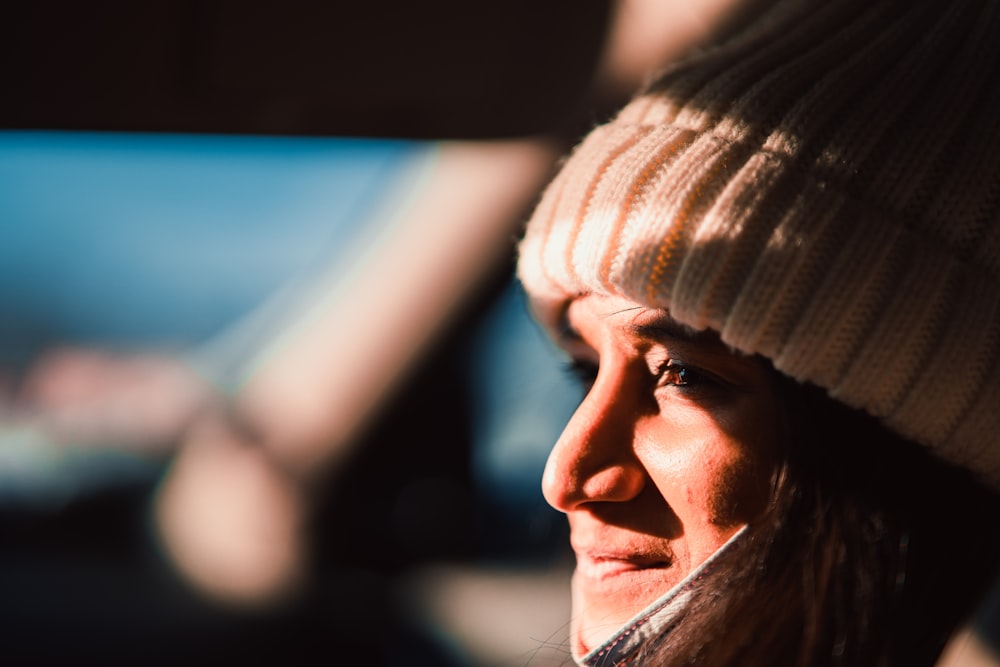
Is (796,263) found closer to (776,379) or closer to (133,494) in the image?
(776,379)

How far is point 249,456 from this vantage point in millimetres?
2270

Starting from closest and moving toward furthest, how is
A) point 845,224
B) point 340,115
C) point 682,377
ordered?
1. point 845,224
2. point 682,377
3. point 340,115

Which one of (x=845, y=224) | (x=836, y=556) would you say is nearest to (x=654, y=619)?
(x=836, y=556)

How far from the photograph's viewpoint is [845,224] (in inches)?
30.5

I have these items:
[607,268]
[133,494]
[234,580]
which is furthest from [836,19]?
[133,494]

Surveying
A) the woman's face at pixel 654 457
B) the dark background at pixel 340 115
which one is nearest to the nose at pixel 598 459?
the woman's face at pixel 654 457

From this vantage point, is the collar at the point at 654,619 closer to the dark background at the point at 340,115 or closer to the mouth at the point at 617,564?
the mouth at the point at 617,564

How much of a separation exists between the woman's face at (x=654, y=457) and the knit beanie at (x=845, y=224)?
2.6 inches

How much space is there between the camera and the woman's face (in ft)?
2.73

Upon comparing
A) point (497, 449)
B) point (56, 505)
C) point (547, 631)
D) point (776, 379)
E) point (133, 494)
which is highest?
point (776, 379)

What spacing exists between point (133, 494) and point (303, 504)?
0.62m

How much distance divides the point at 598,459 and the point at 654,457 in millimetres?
55

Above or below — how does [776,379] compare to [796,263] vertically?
below

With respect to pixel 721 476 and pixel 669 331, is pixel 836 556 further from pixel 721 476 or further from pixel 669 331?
pixel 669 331
